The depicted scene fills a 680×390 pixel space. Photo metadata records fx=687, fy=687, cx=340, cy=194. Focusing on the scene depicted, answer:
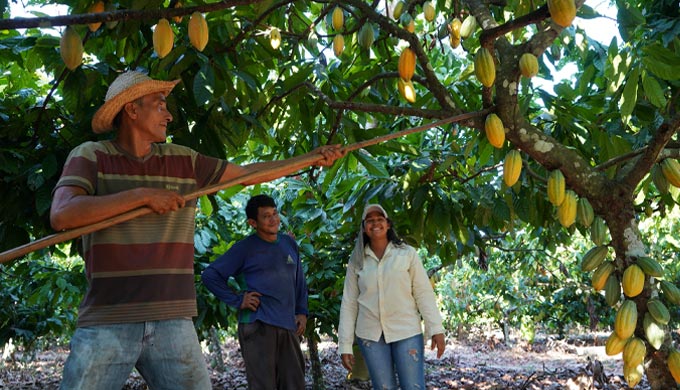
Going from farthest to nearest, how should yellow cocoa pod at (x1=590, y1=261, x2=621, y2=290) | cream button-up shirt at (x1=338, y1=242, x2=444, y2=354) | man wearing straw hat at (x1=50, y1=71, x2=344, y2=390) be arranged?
cream button-up shirt at (x1=338, y1=242, x2=444, y2=354) < yellow cocoa pod at (x1=590, y1=261, x2=621, y2=290) < man wearing straw hat at (x1=50, y1=71, x2=344, y2=390)

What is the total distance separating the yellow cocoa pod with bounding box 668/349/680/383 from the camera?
1.75 m

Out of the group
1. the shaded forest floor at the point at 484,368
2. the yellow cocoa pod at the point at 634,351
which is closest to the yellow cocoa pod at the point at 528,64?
the yellow cocoa pod at the point at 634,351

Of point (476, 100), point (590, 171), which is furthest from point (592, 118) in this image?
point (590, 171)

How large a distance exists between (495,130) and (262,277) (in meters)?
1.59

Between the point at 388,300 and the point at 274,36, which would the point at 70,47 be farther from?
the point at 388,300

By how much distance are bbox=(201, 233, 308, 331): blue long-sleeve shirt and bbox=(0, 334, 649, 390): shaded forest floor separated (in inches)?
78.2

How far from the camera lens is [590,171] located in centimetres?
194

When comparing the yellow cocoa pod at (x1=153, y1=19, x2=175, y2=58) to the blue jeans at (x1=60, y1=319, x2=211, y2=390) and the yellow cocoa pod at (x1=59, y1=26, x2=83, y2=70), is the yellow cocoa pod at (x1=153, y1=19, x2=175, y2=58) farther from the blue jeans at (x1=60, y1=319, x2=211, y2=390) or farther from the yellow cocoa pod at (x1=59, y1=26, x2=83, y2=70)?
the blue jeans at (x1=60, y1=319, x2=211, y2=390)

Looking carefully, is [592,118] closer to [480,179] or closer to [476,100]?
[476,100]

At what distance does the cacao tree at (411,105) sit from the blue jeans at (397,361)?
0.76m

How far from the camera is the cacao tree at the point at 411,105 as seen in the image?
6.17ft

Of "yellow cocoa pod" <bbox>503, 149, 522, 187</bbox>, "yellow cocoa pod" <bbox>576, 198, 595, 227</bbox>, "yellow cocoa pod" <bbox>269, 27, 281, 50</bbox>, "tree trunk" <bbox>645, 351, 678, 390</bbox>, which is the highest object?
"yellow cocoa pod" <bbox>269, 27, 281, 50</bbox>

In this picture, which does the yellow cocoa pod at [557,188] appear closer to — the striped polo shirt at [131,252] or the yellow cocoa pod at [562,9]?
the yellow cocoa pod at [562,9]

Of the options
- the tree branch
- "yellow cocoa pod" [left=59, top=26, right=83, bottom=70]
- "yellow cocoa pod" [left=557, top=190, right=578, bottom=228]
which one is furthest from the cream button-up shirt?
the tree branch
